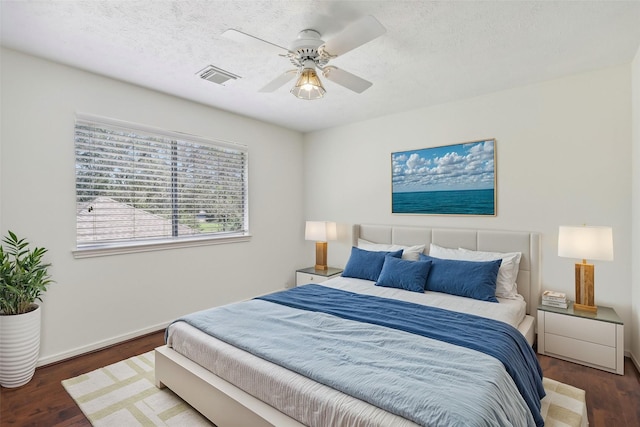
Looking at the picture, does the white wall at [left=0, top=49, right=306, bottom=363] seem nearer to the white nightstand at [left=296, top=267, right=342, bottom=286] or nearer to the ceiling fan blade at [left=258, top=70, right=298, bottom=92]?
the white nightstand at [left=296, top=267, right=342, bottom=286]

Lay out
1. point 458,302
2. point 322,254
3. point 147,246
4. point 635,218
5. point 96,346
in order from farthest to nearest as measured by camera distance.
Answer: point 322,254
point 147,246
point 96,346
point 458,302
point 635,218

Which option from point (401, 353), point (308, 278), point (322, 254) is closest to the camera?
point (401, 353)

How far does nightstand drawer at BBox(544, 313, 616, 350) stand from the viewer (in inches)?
98.3

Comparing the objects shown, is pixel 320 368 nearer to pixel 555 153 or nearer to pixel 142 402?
pixel 142 402

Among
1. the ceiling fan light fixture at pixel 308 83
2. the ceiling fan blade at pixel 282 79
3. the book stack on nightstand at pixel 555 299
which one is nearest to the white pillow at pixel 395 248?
the book stack on nightstand at pixel 555 299

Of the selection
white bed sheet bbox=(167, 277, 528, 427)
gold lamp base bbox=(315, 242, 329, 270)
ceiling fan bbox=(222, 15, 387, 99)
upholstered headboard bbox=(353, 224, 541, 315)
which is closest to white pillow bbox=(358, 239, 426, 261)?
upholstered headboard bbox=(353, 224, 541, 315)

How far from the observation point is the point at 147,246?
3268mm

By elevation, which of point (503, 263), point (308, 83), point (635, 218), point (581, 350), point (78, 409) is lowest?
point (78, 409)

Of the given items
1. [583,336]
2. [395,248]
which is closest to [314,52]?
[395,248]

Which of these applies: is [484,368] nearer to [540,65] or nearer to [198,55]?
[540,65]

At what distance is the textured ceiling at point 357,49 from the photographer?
1.94 metres

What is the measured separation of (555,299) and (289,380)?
256cm

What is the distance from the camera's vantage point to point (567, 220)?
2.96m

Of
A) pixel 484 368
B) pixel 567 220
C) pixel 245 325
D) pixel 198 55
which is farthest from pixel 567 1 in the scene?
pixel 245 325
